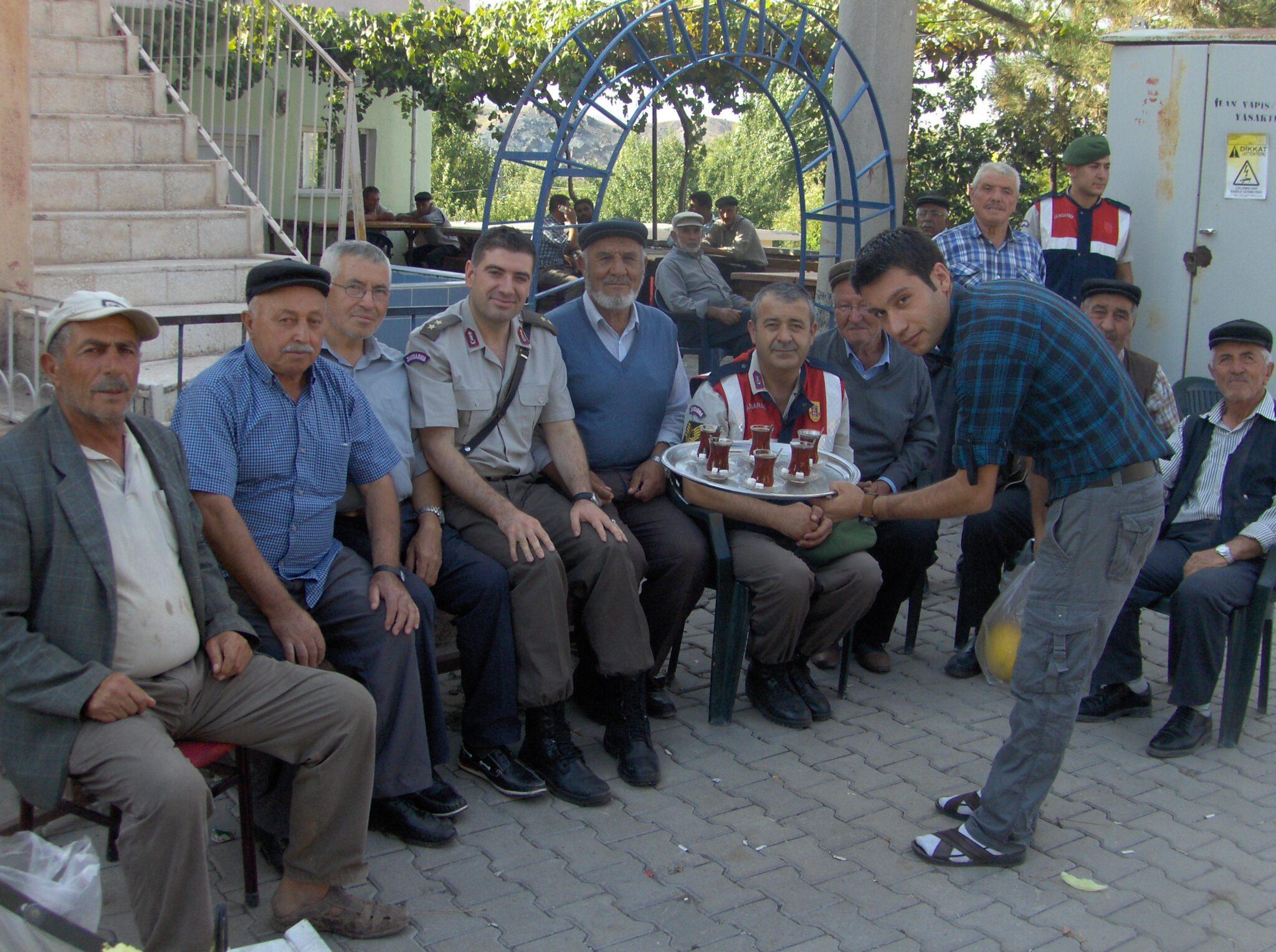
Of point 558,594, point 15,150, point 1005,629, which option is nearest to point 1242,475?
point 1005,629

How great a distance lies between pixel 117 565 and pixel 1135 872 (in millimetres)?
2912

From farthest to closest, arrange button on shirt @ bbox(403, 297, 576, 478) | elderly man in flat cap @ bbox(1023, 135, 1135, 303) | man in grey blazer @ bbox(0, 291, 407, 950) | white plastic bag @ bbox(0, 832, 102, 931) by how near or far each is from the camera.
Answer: elderly man in flat cap @ bbox(1023, 135, 1135, 303), button on shirt @ bbox(403, 297, 576, 478), man in grey blazer @ bbox(0, 291, 407, 950), white plastic bag @ bbox(0, 832, 102, 931)

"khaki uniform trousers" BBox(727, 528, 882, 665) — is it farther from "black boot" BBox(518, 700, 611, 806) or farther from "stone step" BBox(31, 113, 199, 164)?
"stone step" BBox(31, 113, 199, 164)

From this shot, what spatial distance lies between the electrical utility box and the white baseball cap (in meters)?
5.70

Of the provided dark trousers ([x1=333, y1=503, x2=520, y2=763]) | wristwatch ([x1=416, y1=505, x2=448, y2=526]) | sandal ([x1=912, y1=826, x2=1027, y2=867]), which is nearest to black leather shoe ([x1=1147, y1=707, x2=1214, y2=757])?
sandal ([x1=912, y1=826, x2=1027, y2=867])

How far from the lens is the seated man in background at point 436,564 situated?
12.0 feet

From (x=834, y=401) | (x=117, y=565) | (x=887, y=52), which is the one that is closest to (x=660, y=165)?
(x=887, y=52)

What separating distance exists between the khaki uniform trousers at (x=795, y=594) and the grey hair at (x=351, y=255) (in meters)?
1.60

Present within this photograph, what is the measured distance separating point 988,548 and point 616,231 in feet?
6.59

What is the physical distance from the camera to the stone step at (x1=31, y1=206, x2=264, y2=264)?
6484 mm

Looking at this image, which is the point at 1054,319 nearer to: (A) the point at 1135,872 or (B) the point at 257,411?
(A) the point at 1135,872

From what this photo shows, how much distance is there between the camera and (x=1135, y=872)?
3375 millimetres

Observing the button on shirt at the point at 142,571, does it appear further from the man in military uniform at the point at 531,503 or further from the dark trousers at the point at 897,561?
the dark trousers at the point at 897,561

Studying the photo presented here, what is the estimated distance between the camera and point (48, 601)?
8.59 feet
